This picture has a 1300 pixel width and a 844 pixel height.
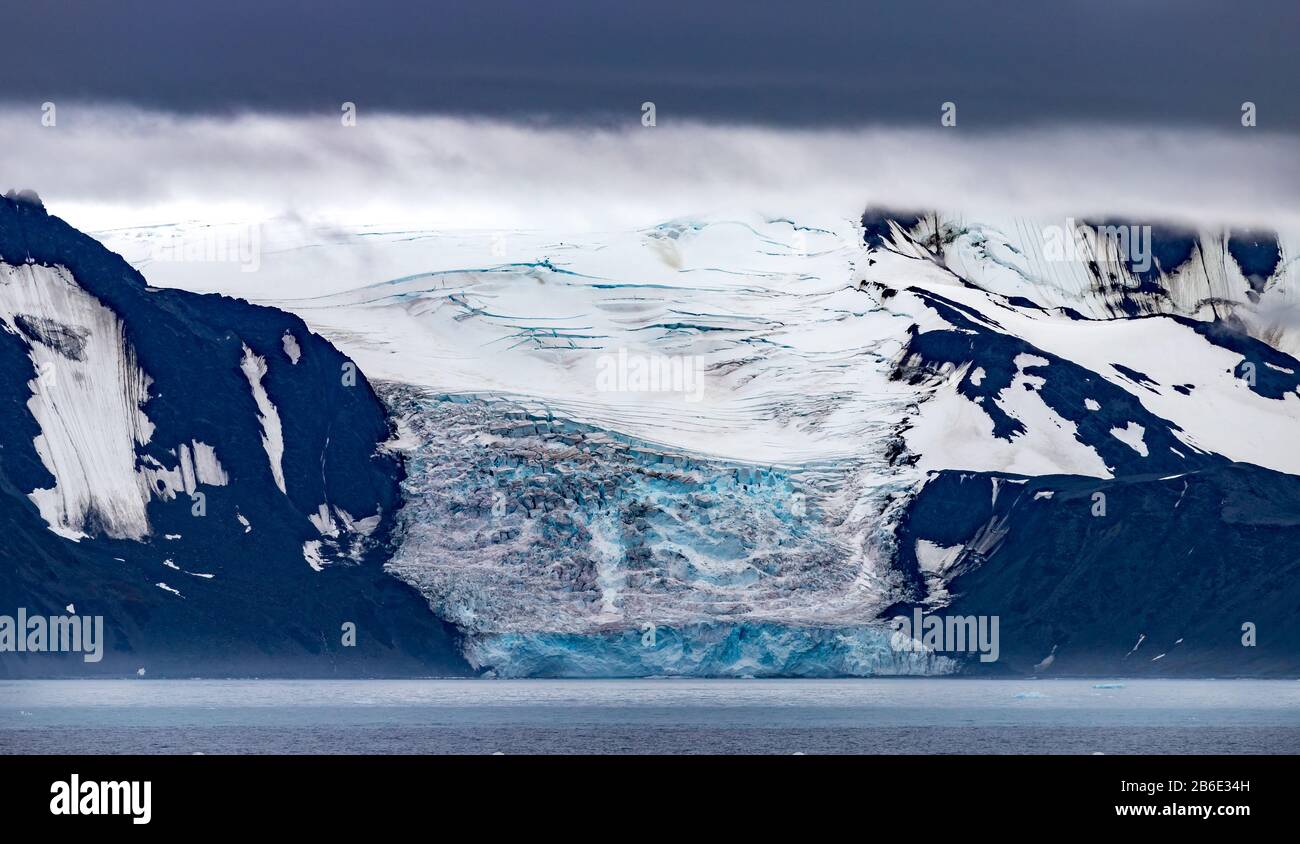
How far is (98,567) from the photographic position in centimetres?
14888

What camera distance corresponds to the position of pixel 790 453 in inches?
5812

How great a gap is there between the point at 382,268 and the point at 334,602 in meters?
32.9

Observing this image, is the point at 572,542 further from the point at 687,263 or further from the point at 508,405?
the point at 687,263
